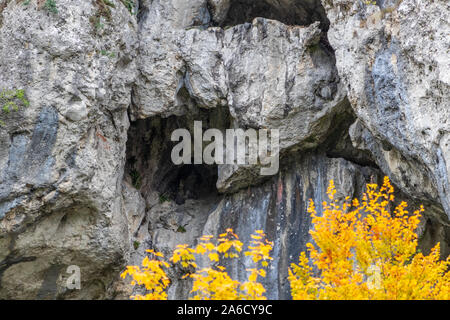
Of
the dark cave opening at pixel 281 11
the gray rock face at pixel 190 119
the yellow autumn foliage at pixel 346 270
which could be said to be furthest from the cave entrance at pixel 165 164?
the yellow autumn foliage at pixel 346 270

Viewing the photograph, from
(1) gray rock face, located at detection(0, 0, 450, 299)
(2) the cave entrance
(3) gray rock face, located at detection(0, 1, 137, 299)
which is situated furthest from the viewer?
(2) the cave entrance

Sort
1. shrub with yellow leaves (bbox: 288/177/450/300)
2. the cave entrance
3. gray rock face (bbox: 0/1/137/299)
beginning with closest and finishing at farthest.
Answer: shrub with yellow leaves (bbox: 288/177/450/300) < gray rock face (bbox: 0/1/137/299) < the cave entrance

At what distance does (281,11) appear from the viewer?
16.9m

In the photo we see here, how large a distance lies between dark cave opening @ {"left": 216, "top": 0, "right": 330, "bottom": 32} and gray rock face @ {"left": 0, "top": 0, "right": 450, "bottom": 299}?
0.05 metres

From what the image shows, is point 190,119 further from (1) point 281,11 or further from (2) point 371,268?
(2) point 371,268

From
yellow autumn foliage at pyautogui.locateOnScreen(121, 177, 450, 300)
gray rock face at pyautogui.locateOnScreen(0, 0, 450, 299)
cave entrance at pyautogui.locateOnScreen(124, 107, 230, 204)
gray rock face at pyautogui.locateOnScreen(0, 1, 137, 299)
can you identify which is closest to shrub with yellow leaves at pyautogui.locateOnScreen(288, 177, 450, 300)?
yellow autumn foliage at pyautogui.locateOnScreen(121, 177, 450, 300)

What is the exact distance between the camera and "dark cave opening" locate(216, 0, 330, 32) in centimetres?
1617

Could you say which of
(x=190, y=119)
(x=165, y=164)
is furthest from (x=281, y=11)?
(x=165, y=164)

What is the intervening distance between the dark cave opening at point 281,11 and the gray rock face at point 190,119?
0.17 feet

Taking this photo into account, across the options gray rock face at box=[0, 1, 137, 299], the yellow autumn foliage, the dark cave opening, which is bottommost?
the yellow autumn foliage

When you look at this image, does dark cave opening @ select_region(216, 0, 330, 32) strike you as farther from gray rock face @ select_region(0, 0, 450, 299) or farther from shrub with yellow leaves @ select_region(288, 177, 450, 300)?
shrub with yellow leaves @ select_region(288, 177, 450, 300)

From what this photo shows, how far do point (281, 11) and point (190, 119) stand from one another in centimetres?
486

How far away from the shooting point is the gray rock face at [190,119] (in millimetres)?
11109

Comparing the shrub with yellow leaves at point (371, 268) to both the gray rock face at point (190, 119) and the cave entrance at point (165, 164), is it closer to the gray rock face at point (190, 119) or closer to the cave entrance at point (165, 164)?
the gray rock face at point (190, 119)
